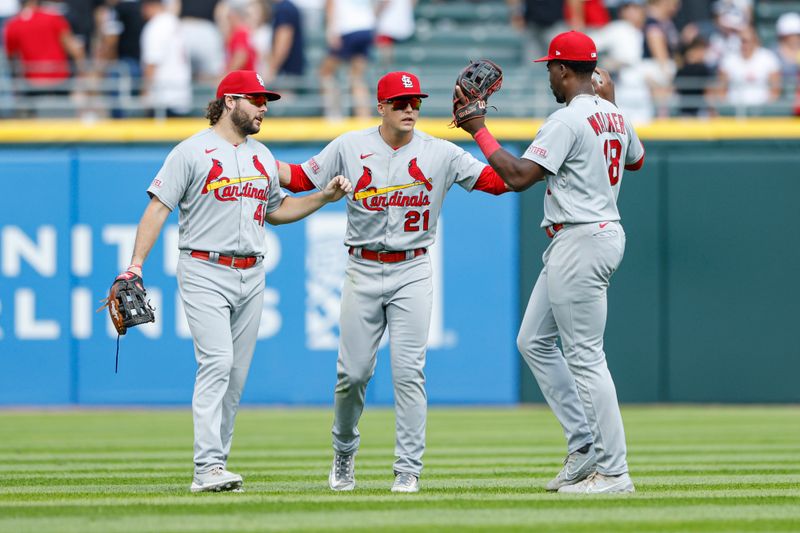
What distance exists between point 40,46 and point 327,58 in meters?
3.08

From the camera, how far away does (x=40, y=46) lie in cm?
1456

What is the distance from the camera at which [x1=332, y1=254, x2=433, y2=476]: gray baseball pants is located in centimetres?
657

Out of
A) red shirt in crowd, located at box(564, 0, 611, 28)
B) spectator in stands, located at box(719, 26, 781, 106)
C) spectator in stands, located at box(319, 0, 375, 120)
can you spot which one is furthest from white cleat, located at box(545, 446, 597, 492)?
red shirt in crowd, located at box(564, 0, 611, 28)

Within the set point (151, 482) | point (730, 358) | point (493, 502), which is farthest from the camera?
point (730, 358)

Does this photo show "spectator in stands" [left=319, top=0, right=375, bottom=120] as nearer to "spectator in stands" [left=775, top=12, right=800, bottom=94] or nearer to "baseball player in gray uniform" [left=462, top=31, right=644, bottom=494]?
"spectator in stands" [left=775, top=12, right=800, bottom=94]

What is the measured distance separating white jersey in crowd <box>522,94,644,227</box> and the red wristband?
16cm

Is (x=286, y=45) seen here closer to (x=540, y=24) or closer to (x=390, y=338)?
(x=540, y=24)

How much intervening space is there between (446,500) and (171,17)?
30.8ft

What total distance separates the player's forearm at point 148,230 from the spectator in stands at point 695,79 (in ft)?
28.4

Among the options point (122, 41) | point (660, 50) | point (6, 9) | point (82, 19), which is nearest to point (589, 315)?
point (660, 50)

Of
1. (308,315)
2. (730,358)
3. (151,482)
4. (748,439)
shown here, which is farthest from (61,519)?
(730,358)

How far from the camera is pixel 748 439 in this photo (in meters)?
9.98

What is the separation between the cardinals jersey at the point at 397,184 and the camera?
6723 mm

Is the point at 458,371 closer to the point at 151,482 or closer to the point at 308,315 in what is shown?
the point at 308,315
